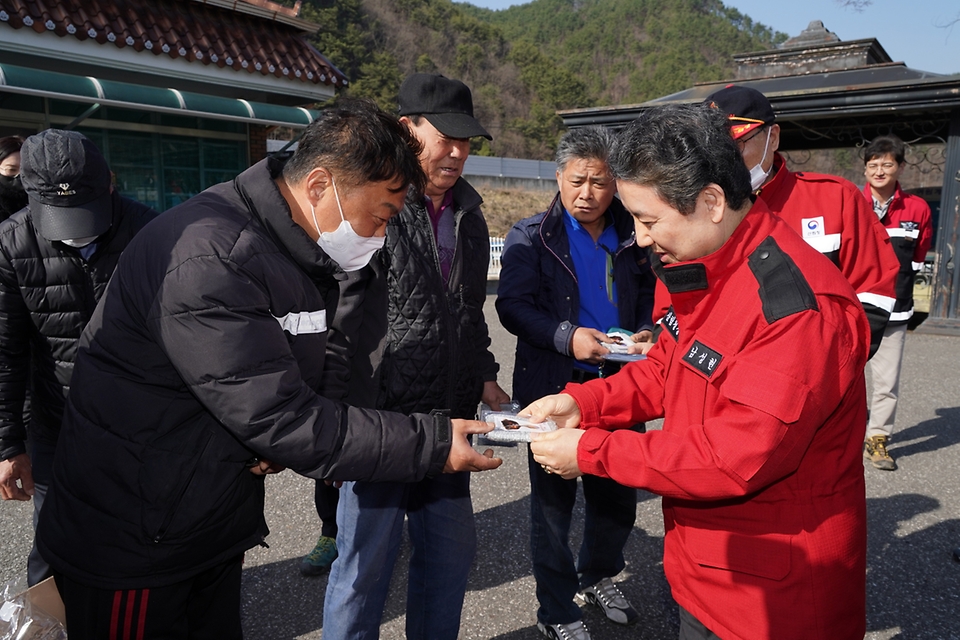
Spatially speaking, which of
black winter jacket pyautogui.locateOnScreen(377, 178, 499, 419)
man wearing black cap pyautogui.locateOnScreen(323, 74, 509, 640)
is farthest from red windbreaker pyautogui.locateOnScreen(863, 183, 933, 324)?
black winter jacket pyautogui.locateOnScreen(377, 178, 499, 419)

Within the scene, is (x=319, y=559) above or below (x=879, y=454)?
below

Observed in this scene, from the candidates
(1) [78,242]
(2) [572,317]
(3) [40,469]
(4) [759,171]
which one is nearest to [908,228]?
(4) [759,171]

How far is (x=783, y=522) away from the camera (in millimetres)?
1637

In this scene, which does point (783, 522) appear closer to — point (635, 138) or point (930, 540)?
point (635, 138)

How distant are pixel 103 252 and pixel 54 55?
340 inches

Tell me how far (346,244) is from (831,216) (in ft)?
6.54

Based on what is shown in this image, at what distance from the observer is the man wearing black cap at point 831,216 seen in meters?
2.73

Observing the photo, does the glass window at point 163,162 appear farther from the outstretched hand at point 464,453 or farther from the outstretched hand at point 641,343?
the outstretched hand at point 464,453

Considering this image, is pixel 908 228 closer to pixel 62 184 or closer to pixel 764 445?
pixel 764 445

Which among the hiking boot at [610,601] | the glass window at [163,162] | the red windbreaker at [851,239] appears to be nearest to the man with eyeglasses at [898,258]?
the red windbreaker at [851,239]

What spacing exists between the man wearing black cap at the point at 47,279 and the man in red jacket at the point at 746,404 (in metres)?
2.01

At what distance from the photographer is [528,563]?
3.75m

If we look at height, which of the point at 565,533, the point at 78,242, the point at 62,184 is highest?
the point at 62,184

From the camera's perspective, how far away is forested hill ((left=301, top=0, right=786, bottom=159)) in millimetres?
45500
